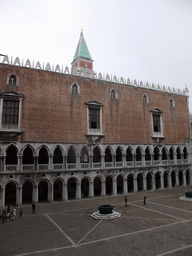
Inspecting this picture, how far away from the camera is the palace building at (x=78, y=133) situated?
2523 centimetres

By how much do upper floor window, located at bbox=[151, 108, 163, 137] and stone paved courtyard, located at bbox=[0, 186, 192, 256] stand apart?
1555 centimetres

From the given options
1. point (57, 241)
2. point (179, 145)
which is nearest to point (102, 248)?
point (57, 241)

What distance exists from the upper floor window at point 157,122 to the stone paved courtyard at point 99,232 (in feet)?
51.0

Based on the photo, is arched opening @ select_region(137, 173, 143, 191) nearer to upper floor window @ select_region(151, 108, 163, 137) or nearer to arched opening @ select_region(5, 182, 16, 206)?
upper floor window @ select_region(151, 108, 163, 137)

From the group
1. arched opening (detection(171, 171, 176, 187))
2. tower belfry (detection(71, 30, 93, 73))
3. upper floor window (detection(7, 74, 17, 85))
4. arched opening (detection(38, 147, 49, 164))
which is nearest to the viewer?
upper floor window (detection(7, 74, 17, 85))

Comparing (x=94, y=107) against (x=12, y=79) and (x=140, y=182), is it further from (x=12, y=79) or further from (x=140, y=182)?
(x=140, y=182)

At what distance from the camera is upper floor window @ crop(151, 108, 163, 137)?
35.8 meters

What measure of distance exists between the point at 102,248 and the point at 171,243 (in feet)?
13.9

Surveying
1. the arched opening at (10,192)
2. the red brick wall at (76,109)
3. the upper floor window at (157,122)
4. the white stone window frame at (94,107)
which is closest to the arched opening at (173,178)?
the red brick wall at (76,109)

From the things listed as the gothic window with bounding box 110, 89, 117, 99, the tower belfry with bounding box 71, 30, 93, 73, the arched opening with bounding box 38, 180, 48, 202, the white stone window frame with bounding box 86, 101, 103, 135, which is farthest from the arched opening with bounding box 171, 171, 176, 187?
the tower belfry with bounding box 71, 30, 93, 73

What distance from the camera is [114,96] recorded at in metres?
32.7

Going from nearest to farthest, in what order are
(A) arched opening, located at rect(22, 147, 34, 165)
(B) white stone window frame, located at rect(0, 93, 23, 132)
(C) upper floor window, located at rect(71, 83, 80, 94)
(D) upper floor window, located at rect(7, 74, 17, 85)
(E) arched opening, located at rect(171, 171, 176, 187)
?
(B) white stone window frame, located at rect(0, 93, 23, 132) → (D) upper floor window, located at rect(7, 74, 17, 85) → (A) arched opening, located at rect(22, 147, 34, 165) → (C) upper floor window, located at rect(71, 83, 80, 94) → (E) arched opening, located at rect(171, 171, 176, 187)

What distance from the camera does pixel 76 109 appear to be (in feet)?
95.1

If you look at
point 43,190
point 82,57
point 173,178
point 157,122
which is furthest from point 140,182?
point 82,57
